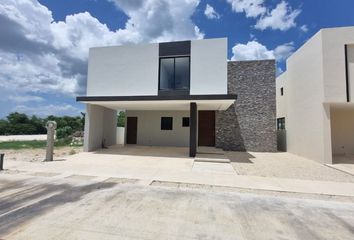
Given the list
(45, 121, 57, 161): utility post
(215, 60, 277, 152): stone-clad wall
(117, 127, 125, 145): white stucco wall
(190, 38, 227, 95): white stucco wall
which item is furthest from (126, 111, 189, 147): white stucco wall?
(45, 121, 57, 161): utility post

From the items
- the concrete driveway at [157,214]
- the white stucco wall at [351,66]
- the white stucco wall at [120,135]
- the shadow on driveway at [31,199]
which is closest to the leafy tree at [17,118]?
the white stucco wall at [120,135]

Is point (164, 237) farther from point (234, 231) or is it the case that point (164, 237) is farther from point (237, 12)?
point (237, 12)

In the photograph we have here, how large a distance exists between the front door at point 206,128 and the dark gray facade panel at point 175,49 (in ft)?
18.5

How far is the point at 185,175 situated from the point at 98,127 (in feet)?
28.2

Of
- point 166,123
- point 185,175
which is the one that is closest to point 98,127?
point 166,123

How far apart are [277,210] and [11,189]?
6.46 metres

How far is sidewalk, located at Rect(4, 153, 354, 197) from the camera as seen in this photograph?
19.0 ft

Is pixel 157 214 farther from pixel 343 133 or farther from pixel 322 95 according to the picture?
pixel 343 133

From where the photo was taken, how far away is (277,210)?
4.15 meters

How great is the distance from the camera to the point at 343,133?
13078 mm

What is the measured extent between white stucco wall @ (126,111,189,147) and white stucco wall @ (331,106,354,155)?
394 inches

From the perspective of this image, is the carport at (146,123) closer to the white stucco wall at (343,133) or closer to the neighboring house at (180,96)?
the neighboring house at (180,96)

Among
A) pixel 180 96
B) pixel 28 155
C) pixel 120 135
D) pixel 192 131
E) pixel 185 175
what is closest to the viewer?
pixel 185 175

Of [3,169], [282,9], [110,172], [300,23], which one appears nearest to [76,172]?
[110,172]
